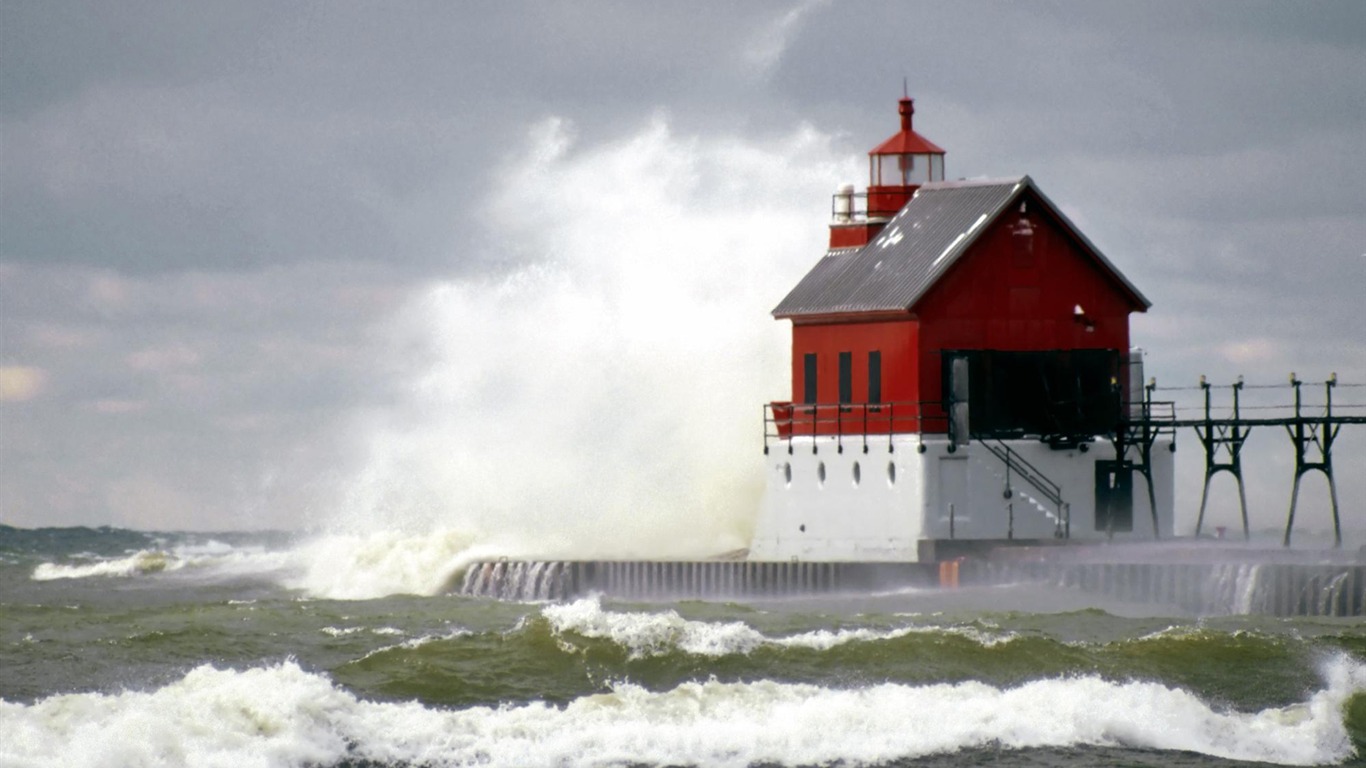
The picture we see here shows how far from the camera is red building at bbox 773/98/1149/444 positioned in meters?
36.5

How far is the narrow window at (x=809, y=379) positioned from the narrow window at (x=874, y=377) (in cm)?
130

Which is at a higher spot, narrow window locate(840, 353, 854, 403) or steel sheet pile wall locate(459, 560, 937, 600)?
narrow window locate(840, 353, 854, 403)

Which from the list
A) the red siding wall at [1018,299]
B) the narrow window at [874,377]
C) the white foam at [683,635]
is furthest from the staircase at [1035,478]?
the white foam at [683,635]

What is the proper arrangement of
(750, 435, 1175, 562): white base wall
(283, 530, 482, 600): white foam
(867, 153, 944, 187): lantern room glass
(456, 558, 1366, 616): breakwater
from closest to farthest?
(456, 558, 1366, 616): breakwater → (750, 435, 1175, 562): white base wall → (867, 153, 944, 187): lantern room glass → (283, 530, 482, 600): white foam

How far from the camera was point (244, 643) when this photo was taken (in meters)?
28.2

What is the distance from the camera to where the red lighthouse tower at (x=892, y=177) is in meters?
40.5

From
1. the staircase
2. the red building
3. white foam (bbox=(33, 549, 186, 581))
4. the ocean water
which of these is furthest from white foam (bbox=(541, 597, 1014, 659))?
white foam (bbox=(33, 549, 186, 581))

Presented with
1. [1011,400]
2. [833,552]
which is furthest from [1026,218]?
[833,552]

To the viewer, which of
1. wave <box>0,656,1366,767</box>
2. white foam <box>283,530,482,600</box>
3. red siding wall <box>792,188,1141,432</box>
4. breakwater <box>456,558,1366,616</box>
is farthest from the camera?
white foam <box>283,530,482,600</box>

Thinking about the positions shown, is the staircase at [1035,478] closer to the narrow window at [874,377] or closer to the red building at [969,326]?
the red building at [969,326]

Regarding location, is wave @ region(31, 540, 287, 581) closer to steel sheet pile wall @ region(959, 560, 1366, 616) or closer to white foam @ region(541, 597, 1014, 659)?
steel sheet pile wall @ region(959, 560, 1366, 616)

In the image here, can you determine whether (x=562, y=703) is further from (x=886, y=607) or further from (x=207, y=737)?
(x=886, y=607)

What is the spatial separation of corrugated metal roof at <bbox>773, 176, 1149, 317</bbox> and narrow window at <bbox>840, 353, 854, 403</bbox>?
766mm

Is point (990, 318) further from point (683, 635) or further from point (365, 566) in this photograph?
point (365, 566)
